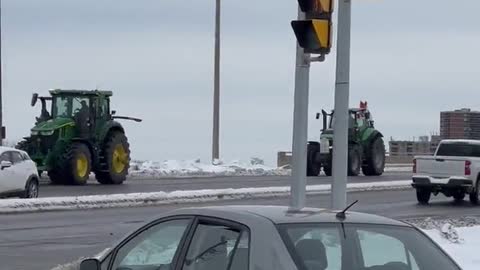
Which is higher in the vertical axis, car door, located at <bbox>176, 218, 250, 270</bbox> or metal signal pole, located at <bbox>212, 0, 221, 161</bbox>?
metal signal pole, located at <bbox>212, 0, 221, 161</bbox>

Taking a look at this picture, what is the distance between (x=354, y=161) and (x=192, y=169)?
9.32 meters

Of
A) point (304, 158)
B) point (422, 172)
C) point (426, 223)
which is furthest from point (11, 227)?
point (422, 172)

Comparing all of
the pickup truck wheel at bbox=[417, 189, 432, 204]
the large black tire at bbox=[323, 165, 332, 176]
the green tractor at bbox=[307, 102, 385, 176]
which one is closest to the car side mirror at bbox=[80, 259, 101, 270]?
the pickup truck wheel at bbox=[417, 189, 432, 204]

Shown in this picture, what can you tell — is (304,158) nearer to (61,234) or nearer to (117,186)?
(61,234)

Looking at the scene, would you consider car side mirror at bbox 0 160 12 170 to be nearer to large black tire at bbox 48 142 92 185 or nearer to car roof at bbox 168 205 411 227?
large black tire at bbox 48 142 92 185

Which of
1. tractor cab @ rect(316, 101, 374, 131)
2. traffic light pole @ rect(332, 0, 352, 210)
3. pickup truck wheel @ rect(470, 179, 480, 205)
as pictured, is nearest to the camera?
traffic light pole @ rect(332, 0, 352, 210)

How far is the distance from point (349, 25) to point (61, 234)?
30.9ft

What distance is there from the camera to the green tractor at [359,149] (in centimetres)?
4369

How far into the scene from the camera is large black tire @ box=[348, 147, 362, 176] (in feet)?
143

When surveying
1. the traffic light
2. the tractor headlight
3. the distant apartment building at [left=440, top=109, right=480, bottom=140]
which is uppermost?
the traffic light

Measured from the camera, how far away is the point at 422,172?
3008 centimetres

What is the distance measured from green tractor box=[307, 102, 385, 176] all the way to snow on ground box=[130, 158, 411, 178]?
4230 millimetres

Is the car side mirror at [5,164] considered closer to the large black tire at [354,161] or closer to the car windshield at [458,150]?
the car windshield at [458,150]

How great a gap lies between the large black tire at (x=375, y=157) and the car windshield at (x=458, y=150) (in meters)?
13.6
